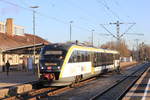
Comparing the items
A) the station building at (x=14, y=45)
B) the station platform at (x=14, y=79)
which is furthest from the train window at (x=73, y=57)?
the station building at (x=14, y=45)

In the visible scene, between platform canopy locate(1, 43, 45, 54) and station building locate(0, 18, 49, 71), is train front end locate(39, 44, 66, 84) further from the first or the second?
station building locate(0, 18, 49, 71)

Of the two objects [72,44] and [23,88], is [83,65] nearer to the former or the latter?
[72,44]

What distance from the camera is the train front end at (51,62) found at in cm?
2111

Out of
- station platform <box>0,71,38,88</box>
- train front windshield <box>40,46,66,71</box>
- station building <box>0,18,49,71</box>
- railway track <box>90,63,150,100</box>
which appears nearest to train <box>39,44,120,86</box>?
train front windshield <box>40,46,66,71</box>

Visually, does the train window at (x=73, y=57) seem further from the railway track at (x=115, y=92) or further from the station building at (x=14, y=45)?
the station building at (x=14, y=45)

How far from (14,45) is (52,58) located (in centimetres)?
3179

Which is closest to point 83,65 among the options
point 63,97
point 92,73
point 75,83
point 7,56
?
point 75,83

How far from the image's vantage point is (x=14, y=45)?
172ft

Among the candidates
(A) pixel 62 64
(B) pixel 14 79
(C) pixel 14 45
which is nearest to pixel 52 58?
(A) pixel 62 64

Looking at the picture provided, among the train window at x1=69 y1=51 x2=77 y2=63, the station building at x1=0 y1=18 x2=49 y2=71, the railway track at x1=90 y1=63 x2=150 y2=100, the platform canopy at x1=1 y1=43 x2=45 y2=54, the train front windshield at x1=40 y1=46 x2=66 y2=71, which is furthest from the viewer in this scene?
the station building at x1=0 y1=18 x2=49 y2=71

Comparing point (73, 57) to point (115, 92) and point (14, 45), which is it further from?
point (14, 45)

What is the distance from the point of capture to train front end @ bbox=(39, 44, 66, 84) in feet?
69.3

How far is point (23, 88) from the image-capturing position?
20.6m

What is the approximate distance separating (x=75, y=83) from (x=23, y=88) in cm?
502
